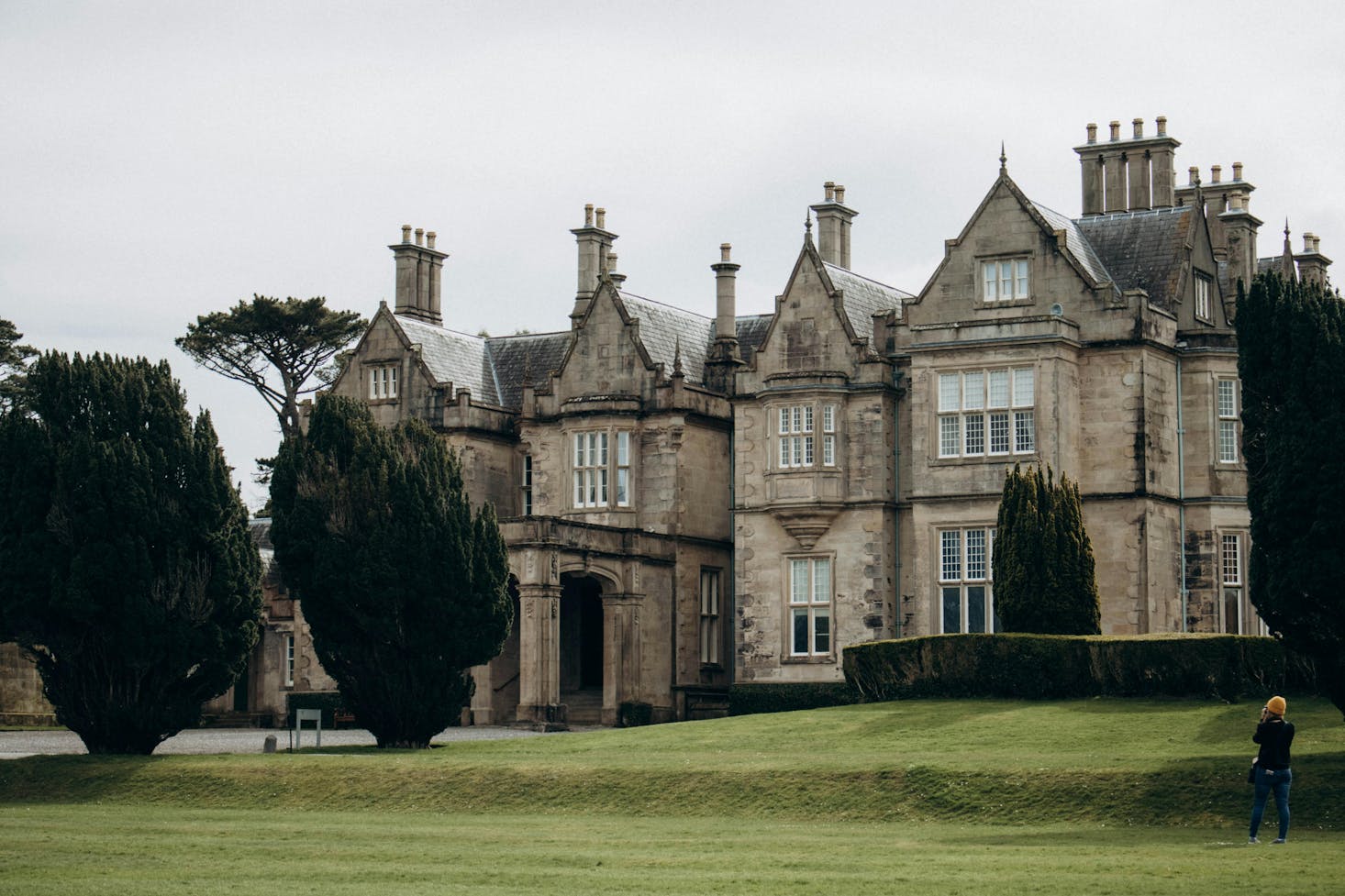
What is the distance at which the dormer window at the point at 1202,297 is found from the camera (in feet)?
159

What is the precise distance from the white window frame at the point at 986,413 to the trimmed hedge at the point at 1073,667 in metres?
6.00

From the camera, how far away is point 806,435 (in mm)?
49344

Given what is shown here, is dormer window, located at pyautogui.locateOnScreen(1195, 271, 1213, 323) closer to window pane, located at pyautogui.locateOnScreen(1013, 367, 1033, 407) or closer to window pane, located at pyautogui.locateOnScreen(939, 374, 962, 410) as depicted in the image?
window pane, located at pyautogui.locateOnScreen(1013, 367, 1033, 407)

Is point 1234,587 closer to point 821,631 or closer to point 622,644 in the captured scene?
point 821,631

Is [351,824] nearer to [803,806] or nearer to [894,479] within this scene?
[803,806]

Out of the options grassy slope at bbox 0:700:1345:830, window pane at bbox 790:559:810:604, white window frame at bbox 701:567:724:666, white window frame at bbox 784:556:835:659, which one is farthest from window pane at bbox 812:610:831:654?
grassy slope at bbox 0:700:1345:830

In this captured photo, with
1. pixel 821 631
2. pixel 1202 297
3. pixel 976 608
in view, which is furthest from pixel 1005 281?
pixel 821 631

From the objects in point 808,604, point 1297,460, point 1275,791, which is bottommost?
point 1275,791

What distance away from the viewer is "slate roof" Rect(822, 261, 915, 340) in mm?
51344

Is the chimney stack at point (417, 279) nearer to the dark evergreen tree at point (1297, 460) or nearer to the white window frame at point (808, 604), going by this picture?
the white window frame at point (808, 604)

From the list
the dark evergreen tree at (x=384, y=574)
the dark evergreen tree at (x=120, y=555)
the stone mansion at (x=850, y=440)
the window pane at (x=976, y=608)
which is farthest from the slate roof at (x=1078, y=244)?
the dark evergreen tree at (x=120, y=555)

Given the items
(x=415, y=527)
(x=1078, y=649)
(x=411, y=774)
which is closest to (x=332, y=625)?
(x=415, y=527)

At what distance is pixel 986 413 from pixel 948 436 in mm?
1072

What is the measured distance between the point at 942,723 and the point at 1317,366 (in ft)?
34.6
